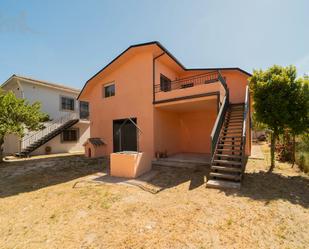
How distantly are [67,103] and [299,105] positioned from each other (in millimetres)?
20138

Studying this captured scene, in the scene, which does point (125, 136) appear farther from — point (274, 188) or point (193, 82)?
point (274, 188)

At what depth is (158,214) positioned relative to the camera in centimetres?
401

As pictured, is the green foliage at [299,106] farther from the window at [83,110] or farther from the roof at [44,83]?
the roof at [44,83]

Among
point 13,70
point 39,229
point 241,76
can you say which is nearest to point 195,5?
point 241,76

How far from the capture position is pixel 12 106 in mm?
11672

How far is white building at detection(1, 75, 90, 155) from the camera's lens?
1555 centimetres

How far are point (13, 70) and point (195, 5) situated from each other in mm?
17978

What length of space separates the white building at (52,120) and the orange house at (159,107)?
5276mm

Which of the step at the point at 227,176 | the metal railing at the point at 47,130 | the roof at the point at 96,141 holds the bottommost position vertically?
the step at the point at 227,176

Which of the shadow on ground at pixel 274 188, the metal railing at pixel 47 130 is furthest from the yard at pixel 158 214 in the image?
the metal railing at pixel 47 130

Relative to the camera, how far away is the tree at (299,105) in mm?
6539

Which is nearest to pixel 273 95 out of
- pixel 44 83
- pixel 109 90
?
pixel 109 90

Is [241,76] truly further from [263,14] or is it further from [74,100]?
[74,100]

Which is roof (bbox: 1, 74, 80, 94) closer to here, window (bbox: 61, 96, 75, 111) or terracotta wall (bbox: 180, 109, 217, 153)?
window (bbox: 61, 96, 75, 111)
